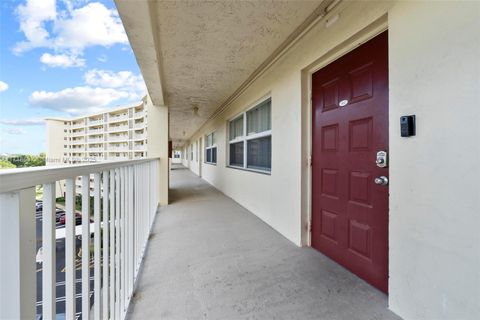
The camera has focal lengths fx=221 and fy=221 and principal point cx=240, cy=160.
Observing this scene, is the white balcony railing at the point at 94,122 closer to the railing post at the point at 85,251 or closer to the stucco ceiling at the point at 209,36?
the stucco ceiling at the point at 209,36

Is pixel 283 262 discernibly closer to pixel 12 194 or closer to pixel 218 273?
pixel 218 273

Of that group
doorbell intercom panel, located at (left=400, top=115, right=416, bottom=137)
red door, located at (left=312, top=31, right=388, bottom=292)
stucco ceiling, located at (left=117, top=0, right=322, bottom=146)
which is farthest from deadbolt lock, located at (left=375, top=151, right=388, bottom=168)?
stucco ceiling, located at (left=117, top=0, right=322, bottom=146)

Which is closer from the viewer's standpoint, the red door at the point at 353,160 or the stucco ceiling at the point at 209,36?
the red door at the point at 353,160

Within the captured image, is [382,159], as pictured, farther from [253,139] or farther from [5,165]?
[253,139]

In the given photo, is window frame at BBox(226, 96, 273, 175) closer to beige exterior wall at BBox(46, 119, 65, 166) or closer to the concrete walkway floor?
the concrete walkway floor

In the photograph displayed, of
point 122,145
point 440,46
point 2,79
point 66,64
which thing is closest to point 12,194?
point 2,79

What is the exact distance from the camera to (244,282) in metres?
1.79

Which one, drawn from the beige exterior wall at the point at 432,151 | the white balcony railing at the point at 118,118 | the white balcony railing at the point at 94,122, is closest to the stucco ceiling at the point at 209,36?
the beige exterior wall at the point at 432,151

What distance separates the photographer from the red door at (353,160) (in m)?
1.65

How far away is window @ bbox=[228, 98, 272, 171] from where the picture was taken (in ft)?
11.6

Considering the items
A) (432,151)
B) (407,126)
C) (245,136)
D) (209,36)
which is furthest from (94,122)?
(432,151)

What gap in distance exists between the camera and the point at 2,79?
1.17 meters

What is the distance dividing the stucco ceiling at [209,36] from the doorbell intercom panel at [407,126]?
1231 mm

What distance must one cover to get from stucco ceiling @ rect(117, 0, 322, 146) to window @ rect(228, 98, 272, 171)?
2.26 ft
